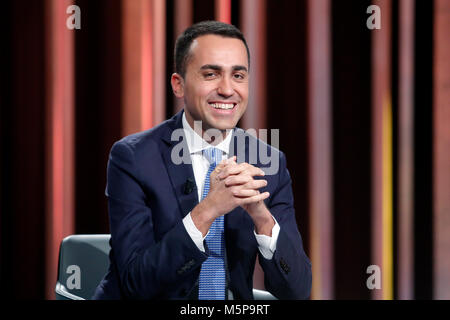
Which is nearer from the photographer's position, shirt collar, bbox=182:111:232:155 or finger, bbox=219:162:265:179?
finger, bbox=219:162:265:179

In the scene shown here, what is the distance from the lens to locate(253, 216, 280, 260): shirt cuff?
129 centimetres

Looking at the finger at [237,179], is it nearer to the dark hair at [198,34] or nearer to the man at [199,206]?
the man at [199,206]

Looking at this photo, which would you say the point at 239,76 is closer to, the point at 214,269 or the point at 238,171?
the point at 238,171

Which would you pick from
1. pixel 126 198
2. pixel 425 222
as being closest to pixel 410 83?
pixel 425 222

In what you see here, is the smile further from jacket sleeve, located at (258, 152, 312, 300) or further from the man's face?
jacket sleeve, located at (258, 152, 312, 300)

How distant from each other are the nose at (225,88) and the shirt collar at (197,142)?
138 mm

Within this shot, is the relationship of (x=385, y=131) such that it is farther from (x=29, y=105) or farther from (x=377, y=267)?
(x=29, y=105)

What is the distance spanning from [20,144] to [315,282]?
4.91 ft

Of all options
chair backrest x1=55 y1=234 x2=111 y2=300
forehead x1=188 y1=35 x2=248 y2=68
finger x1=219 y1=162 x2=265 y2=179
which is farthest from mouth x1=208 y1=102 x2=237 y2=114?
chair backrest x1=55 y1=234 x2=111 y2=300

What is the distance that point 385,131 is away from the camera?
233 centimetres

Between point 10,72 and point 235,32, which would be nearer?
point 235,32

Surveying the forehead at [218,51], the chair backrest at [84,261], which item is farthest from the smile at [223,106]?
the chair backrest at [84,261]

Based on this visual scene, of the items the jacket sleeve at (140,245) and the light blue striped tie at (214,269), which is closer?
the jacket sleeve at (140,245)

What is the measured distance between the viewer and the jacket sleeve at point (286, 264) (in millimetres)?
1297
